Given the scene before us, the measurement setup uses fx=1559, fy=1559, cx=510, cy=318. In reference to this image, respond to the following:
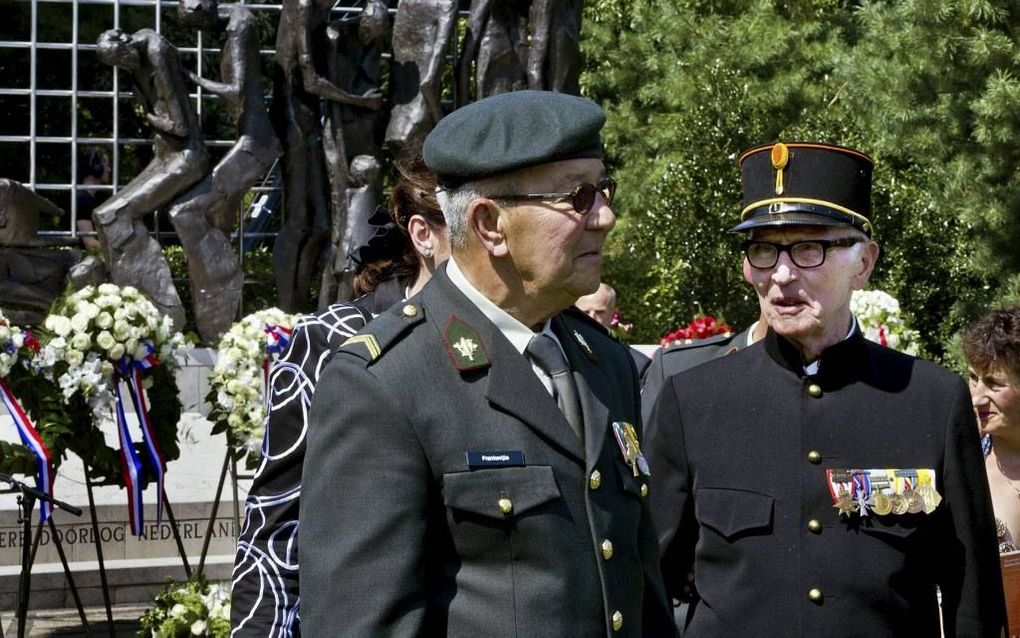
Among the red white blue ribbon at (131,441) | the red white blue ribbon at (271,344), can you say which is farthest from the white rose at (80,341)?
the red white blue ribbon at (271,344)

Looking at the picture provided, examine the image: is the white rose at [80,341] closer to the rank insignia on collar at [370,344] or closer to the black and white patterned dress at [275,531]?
the black and white patterned dress at [275,531]

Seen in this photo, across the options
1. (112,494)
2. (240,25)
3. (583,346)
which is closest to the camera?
(583,346)

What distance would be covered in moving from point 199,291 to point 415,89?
2.52 m

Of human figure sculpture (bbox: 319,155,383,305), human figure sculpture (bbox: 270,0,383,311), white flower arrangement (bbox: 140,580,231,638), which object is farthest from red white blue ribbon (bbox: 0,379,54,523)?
human figure sculpture (bbox: 270,0,383,311)

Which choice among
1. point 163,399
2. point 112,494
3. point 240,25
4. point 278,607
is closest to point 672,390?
point 278,607

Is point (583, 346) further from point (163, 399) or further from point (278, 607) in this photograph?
point (163, 399)

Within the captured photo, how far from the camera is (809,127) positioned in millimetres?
17391

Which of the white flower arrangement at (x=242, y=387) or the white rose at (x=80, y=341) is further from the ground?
the white rose at (x=80, y=341)

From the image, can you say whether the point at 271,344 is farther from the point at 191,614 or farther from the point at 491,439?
the point at 491,439

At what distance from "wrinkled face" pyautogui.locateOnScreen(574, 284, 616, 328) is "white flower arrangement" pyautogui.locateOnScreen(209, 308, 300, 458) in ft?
5.27

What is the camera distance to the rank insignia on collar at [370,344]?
2020 millimetres

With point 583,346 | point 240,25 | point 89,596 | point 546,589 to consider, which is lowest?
point 89,596

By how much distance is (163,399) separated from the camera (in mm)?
7336

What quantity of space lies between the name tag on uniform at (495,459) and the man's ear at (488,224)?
11.1 inches
